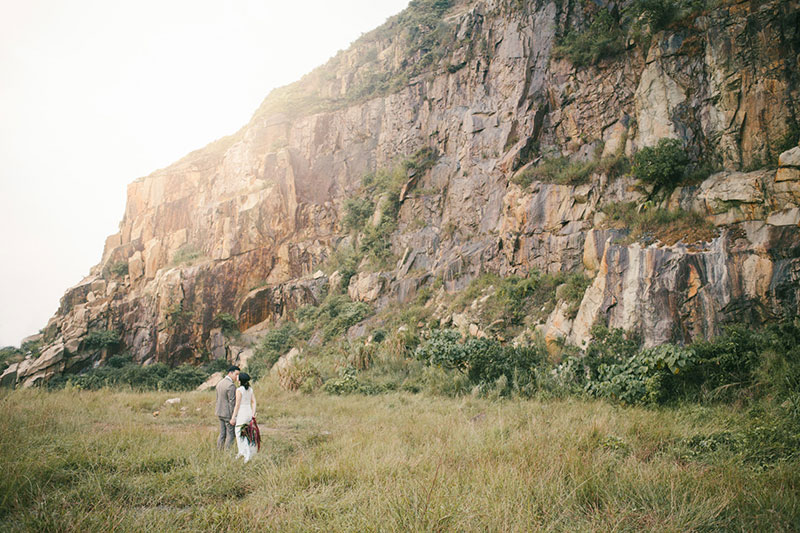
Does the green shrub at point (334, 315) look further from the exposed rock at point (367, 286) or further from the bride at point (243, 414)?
the bride at point (243, 414)

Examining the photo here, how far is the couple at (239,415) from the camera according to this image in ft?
17.7

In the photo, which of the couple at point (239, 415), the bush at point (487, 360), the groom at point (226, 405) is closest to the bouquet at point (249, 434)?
the couple at point (239, 415)

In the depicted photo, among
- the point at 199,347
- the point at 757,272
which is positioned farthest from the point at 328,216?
the point at 757,272

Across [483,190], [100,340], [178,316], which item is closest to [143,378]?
[178,316]

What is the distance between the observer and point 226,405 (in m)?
6.25

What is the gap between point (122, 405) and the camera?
30.8ft

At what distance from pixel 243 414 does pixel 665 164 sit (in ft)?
43.4

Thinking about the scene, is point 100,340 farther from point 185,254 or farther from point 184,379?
point 184,379

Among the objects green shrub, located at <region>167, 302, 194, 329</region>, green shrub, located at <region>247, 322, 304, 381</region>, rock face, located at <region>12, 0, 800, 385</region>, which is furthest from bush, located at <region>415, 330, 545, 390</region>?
green shrub, located at <region>167, 302, 194, 329</region>

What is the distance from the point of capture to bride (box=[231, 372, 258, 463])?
5.32 meters

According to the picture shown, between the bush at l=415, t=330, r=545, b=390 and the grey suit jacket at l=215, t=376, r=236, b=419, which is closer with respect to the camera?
the grey suit jacket at l=215, t=376, r=236, b=419

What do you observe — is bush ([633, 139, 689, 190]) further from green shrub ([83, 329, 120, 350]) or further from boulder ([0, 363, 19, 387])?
boulder ([0, 363, 19, 387])

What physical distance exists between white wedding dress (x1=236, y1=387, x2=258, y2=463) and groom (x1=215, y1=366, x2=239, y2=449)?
1.59ft

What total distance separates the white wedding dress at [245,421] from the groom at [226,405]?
49 cm
